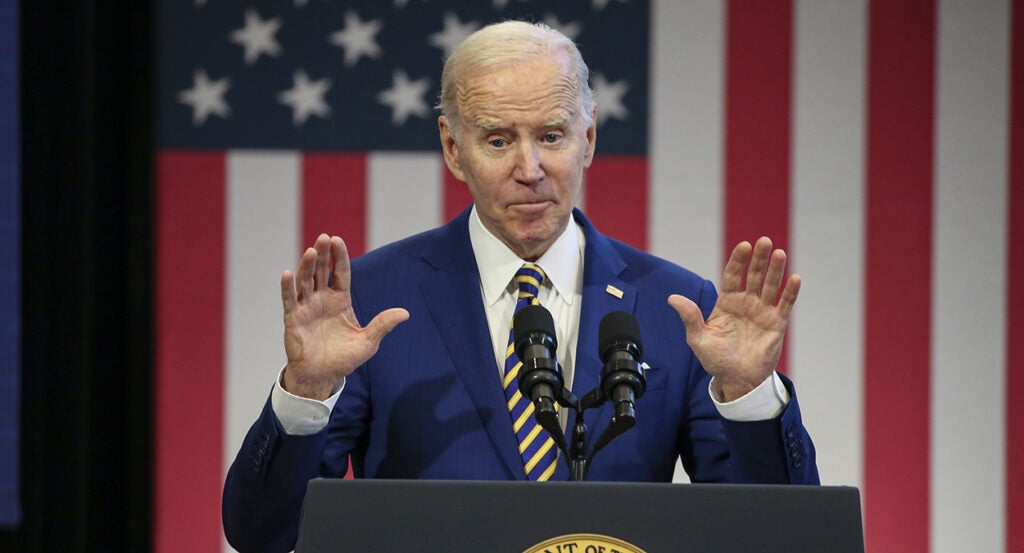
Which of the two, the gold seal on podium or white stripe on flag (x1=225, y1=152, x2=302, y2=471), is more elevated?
white stripe on flag (x1=225, y1=152, x2=302, y2=471)

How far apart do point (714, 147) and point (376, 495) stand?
2320mm

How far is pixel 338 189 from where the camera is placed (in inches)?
135

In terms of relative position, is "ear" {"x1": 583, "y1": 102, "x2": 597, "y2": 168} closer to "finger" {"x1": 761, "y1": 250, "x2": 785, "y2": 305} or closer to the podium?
"finger" {"x1": 761, "y1": 250, "x2": 785, "y2": 305}

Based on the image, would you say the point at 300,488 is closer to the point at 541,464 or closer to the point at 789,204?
the point at 541,464

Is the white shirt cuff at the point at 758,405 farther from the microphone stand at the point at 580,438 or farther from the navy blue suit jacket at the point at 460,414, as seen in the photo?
the microphone stand at the point at 580,438

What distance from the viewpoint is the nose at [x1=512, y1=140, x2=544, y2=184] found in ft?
6.15

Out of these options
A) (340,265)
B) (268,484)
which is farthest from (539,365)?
(268,484)

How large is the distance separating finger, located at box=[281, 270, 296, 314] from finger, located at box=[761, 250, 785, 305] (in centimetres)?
63

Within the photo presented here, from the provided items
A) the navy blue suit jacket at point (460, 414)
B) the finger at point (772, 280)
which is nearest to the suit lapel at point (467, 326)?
the navy blue suit jacket at point (460, 414)

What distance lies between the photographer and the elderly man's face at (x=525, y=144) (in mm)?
1879

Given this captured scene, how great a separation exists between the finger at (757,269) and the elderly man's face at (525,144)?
0.35 metres

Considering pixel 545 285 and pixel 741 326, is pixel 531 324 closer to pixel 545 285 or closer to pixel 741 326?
pixel 741 326

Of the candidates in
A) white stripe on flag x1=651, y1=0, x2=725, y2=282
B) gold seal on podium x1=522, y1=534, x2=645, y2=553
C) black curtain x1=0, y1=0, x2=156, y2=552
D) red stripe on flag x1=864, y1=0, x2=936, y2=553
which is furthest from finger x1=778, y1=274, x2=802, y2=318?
black curtain x1=0, y1=0, x2=156, y2=552

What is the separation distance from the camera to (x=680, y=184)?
11.2 feet
